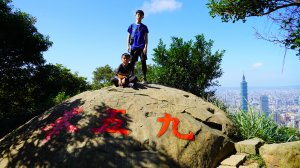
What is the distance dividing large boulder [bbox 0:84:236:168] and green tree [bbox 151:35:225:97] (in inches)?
320

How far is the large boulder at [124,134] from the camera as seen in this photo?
6.36 meters

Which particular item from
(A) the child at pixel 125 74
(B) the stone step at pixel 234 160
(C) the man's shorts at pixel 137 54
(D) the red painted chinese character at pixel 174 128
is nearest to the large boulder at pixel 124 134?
(D) the red painted chinese character at pixel 174 128

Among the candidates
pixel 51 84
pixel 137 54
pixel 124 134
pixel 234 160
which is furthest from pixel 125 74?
pixel 51 84

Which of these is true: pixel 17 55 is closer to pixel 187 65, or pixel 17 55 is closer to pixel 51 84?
pixel 51 84

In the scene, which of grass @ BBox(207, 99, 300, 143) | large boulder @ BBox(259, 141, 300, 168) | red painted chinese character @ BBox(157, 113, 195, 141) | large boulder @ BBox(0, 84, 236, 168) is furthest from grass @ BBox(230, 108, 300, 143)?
red painted chinese character @ BBox(157, 113, 195, 141)

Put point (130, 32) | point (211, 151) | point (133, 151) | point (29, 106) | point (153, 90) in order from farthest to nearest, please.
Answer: point (29, 106) → point (130, 32) → point (153, 90) → point (211, 151) → point (133, 151)

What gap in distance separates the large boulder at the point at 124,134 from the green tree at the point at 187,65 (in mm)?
8140

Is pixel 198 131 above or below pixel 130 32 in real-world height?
below

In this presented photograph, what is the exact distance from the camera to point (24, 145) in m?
7.33

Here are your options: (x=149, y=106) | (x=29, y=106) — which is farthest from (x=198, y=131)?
(x=29, y=106)

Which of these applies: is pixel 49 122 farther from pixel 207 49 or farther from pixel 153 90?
pixel 207 49

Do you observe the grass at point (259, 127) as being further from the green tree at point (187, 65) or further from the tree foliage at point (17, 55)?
the tree foliage at point (17, 55)

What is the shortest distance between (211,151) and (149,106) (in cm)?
188

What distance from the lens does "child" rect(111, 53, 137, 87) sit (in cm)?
866
